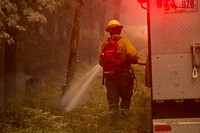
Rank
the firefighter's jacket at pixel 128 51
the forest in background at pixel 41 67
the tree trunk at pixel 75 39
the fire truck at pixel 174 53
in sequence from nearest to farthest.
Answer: the fire truck at pixel 174 53 < the firefighter's jacket at pixel 128 51 < the forest in background at pixel 41 67 < the tree trunk at pixel 75 39

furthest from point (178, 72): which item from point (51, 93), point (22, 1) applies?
point (51, 93)

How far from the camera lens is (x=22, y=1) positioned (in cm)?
953

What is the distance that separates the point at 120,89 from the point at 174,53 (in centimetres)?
300

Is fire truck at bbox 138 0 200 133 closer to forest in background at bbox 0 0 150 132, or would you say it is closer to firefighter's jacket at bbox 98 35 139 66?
forest in background at bbox 0 0 150 132

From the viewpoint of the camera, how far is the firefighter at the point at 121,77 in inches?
308

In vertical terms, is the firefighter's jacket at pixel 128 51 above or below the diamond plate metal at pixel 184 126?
above

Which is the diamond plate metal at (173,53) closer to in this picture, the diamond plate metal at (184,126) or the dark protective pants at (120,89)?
the diamond plate metal at (184,126)

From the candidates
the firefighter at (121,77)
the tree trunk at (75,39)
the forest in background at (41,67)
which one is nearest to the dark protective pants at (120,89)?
the firefighter at (121,77)

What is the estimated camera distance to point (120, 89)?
27.3ft

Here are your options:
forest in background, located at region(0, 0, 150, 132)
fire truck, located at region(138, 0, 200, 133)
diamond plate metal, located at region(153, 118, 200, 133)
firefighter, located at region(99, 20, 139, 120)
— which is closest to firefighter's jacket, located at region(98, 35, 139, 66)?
firefighter, located at region(99, 20, 139, 120)

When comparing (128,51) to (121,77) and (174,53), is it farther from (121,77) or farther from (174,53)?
(174,53)

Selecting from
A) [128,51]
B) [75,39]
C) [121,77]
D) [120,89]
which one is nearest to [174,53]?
[128,51]

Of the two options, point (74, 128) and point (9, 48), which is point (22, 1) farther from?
point (9, 48)

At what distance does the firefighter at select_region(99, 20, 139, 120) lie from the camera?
7.82m
